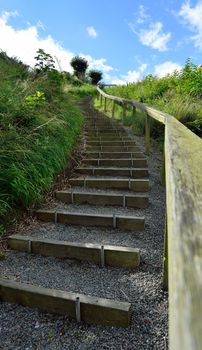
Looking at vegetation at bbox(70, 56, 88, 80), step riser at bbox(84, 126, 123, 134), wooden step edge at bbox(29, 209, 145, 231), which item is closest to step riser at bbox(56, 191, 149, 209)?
wooden step edge at bbox(29, 209, 145, 231)

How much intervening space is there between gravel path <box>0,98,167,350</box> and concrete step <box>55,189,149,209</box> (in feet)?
1.07

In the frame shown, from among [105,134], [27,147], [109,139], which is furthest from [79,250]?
[105,134]

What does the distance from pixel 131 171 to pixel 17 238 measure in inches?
85.0

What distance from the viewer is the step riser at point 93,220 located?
3145 mm

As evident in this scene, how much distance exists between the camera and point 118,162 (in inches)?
Answer: 199

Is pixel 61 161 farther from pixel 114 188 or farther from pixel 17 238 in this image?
pixel 17 238

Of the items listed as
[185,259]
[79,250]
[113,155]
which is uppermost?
[113,155]

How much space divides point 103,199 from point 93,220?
1.78 ft

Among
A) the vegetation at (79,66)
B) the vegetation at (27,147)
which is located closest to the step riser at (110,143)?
the vegetation at (27,147)

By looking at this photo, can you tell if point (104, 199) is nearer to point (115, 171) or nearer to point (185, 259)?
point (115, 171)

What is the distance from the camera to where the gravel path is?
6.32 feet

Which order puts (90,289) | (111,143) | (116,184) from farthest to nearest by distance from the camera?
1. (111,143)
2. (116,184)
3. (90,289)

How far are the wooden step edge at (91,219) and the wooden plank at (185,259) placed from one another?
2009 mm

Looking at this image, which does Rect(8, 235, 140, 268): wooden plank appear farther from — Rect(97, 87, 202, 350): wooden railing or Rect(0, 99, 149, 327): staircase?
Rect(97, 87, 202, 350): wooden railing
